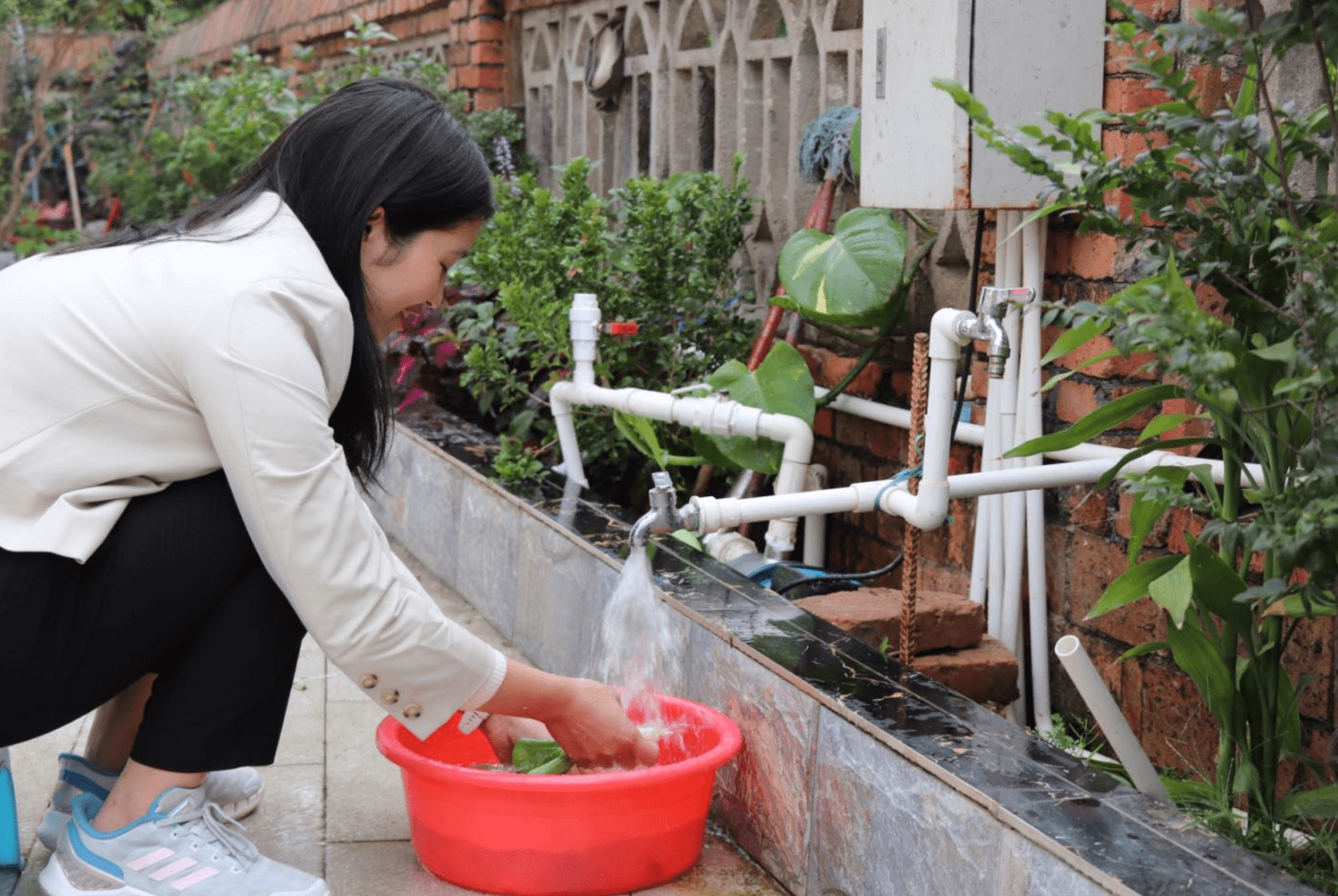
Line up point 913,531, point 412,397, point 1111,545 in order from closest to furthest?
point 913,531 → point 1111,545 → point 412,397

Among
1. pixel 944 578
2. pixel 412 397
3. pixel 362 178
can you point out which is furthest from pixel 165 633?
pixel 412 397

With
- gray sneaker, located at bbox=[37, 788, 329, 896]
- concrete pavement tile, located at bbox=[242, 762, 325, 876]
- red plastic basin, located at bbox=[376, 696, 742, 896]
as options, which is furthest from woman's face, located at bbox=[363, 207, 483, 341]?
concrete pavement tile, located at bbox=[242, 762, 325, 876]

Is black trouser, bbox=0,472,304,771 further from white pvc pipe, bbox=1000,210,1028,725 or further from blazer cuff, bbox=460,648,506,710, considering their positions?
white pvc pipe, bbox=1000,210,1028,725

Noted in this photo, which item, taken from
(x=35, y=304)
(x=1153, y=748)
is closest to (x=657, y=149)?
(x=1153, y=748)

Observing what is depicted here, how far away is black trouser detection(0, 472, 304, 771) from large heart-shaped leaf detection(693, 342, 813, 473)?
1.55 m

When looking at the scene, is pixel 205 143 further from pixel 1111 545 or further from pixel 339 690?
pixel 1111 545

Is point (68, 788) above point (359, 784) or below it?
above

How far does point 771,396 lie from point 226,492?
1.67 m

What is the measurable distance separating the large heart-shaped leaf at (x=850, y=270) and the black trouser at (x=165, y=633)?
1.56 m

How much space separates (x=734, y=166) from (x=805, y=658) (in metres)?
1.88

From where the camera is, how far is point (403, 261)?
2.23m

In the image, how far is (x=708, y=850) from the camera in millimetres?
2590

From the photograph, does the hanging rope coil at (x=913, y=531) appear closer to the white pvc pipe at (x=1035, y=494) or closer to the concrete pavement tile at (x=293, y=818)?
the white pvc pipe at (x=1035, y=494)

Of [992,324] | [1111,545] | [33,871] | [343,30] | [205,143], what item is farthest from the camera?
[343,30]
